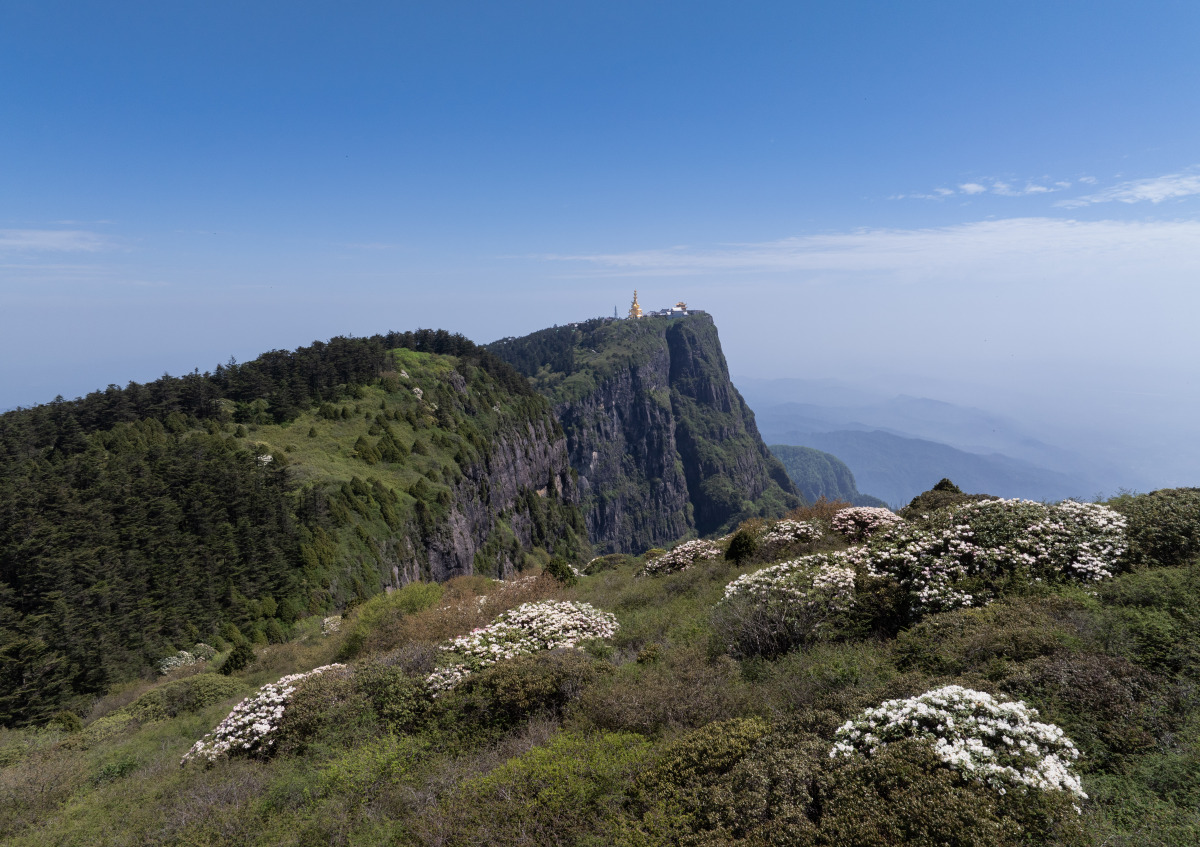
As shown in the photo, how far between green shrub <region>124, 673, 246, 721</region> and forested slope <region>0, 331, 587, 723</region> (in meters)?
13.1

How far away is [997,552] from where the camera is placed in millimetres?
14391

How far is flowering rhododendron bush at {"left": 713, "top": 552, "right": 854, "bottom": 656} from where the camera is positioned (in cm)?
1381

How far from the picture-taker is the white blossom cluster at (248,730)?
13625 mm

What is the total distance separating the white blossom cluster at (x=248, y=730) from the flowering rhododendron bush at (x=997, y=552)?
17.6 metres

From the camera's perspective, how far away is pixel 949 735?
713 cm

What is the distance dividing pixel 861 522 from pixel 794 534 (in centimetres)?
302

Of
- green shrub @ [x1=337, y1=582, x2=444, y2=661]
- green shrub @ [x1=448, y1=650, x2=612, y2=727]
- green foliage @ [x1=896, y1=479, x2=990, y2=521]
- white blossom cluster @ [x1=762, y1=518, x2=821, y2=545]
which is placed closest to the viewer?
green shrub @ [x1=448, y1=650, x2=612, y2=727]

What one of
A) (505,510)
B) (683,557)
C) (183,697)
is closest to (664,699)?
(683,557)

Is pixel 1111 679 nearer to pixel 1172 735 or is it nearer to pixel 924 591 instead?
pixel 1172 735

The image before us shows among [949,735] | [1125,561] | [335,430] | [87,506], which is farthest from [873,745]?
[335,430]

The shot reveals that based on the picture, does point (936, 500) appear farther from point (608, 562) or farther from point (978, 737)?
point (608, 562)

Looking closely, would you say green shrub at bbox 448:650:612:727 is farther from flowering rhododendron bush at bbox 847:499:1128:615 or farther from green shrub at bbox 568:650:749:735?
flowering rhododendron bush at bbox 847:499:1128:615

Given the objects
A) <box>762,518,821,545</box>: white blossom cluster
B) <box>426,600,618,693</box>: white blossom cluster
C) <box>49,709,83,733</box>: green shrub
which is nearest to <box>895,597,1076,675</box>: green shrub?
<box>426,600,618,693</box>: white blossom cluster

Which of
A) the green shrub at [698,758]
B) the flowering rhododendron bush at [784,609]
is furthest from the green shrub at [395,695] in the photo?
the flowering rhododendron bush at [784,609]
